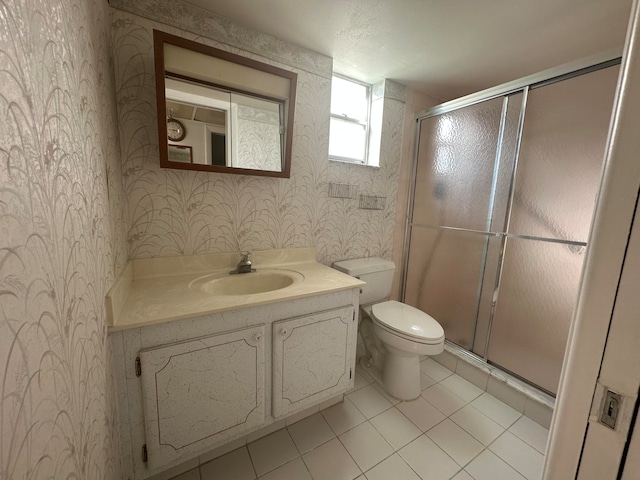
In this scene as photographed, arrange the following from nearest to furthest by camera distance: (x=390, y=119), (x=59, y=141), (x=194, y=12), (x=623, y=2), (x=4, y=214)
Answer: (x=4, y=214)
(x=59, y=141)
(x=623, y=2)
(x=194, y=12)
(x=390, y=119)

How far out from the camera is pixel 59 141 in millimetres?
541

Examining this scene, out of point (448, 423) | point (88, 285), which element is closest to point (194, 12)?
point (88, 285)

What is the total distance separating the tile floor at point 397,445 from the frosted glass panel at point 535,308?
0.30 meters

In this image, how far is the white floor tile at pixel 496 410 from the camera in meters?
1.48

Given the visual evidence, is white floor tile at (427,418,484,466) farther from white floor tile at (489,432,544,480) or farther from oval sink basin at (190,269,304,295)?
oval sink basin at (190,269,304,295)

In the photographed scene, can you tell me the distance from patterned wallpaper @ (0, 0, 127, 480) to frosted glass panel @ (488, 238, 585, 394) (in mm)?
2002

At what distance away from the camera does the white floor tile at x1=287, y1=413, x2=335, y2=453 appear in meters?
1.29

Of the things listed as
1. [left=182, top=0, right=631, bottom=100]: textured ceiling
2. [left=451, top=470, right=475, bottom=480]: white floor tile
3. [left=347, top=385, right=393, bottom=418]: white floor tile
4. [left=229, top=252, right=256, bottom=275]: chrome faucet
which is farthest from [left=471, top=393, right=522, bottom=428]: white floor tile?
[left=182, top=0, right=631, bottom=100]: textured ceiling

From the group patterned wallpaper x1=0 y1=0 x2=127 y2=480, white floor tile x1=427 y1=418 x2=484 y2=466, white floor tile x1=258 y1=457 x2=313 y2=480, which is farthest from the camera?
white floor tile x1=427 y1=418 x2=484 y2=466

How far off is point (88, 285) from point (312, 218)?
3.96ft

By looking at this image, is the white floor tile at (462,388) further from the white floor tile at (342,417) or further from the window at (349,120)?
the window at (349,120)

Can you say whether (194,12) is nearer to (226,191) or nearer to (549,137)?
(226,191)

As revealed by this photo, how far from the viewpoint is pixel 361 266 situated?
180 centimetres

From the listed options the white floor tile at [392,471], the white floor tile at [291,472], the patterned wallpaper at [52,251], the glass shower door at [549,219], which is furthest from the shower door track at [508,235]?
the patterned wallpaper at [52,251]
